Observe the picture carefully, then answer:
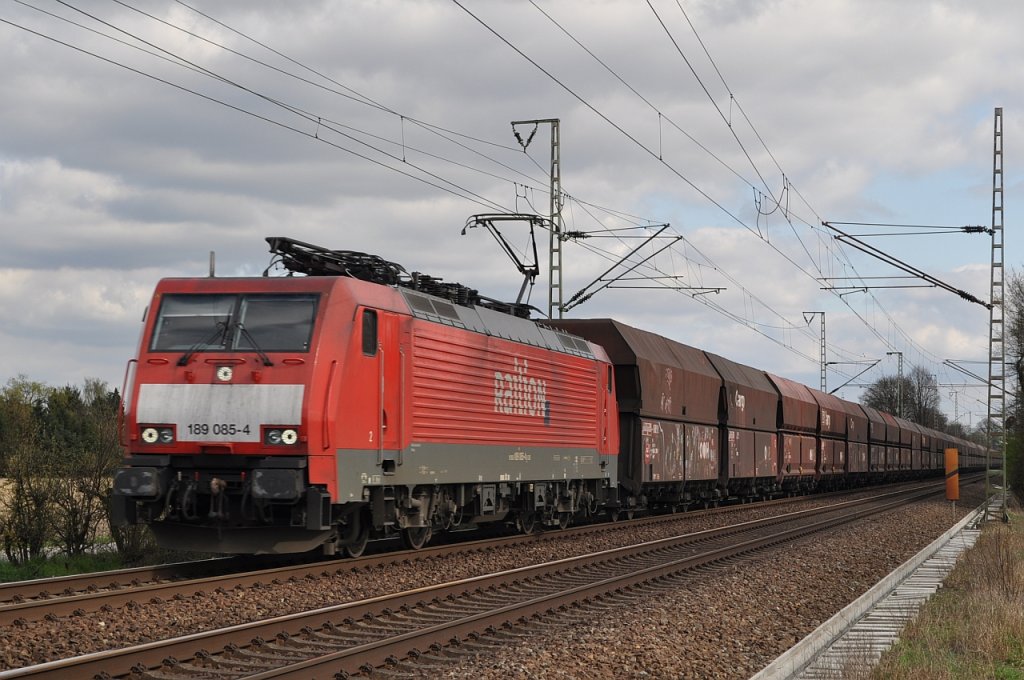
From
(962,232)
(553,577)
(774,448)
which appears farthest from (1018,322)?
(553,577)

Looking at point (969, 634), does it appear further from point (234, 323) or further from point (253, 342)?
point (234, 323)

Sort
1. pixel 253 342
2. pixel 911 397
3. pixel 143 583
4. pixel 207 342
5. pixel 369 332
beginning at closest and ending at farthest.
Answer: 1. pixel 143 583
2. pixel 253 342
3. pixel 207 342
4. pixel 369 332
5. pixel 911 397

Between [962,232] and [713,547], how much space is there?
12697 millimetres

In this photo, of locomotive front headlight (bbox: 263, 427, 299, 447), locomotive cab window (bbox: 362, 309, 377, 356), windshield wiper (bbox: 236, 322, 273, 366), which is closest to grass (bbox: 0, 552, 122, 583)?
locomotive front headlight (bbox: 263, 427, 299, 447)

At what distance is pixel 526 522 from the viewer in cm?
2156

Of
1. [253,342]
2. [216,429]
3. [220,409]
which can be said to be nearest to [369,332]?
[253,342]

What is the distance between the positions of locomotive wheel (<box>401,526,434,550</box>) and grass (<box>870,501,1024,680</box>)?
730 centimetres

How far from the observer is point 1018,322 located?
157ft

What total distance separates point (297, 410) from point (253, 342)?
3.79 feet

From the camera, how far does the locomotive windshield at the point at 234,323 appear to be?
14273mm

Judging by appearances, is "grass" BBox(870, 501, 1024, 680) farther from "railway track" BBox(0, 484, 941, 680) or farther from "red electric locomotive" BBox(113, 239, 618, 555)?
"red electric locomotive" BBox(113, 239, 618, 555)

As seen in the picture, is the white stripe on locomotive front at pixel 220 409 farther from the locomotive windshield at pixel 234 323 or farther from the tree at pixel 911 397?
the tree at pixel 911 397

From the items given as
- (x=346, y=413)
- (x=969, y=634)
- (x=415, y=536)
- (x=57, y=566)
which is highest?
(x=346, y=413)

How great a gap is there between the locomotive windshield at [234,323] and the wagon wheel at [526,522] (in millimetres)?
8236
